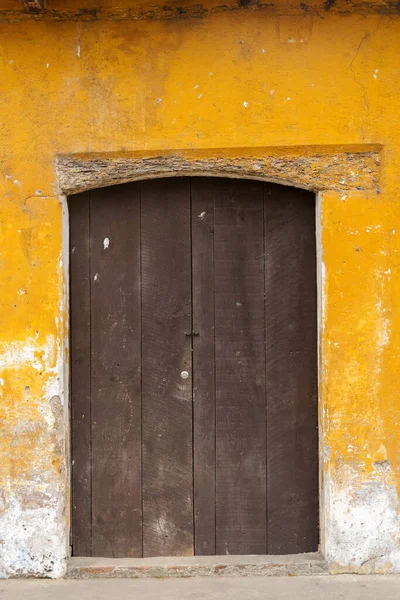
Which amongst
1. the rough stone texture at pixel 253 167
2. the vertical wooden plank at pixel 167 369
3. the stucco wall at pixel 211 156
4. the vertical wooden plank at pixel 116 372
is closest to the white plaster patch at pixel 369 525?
the stucco wall at pixel 211 156

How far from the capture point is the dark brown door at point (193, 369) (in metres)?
3.70

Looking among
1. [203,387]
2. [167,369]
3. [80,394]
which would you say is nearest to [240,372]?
[203,387]

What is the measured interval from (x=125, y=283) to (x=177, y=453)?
0.90 meters

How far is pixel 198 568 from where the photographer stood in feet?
11.6

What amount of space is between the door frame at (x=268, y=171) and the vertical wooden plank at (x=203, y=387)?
0.25 m

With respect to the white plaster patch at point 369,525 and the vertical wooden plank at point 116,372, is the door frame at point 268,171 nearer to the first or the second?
the white plaster patch at point 369,525

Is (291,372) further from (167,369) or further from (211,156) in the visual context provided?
(211,156)

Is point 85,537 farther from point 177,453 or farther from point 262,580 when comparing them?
point 262,580

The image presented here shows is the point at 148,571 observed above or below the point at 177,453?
below

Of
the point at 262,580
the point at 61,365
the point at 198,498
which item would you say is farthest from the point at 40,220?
the point at 262,580

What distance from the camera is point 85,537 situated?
3715 mm

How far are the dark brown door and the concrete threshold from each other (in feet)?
0.33

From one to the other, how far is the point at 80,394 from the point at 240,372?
32.4 inches

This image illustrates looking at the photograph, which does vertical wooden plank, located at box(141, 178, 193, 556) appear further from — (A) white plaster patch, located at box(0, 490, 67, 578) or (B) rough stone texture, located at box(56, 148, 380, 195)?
(A) white plaster patch, located at box(0, 490, 67, 578)
